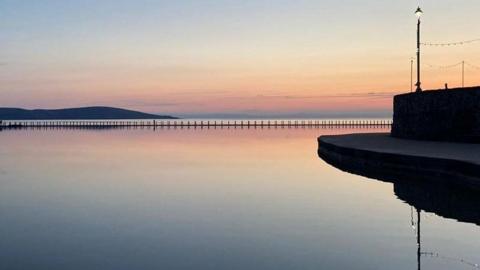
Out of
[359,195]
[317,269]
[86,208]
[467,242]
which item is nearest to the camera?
[317,269]

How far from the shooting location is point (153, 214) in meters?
12.4

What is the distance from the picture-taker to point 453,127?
25953 mm

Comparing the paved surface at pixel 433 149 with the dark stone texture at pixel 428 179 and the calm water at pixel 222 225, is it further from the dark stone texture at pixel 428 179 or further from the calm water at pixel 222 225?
the calm water at pixel 222 225

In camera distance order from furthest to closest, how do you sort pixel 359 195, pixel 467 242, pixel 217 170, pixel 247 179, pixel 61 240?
pixel 217 170
pixel 247 179
pixel 359 195
pixel 61 240
pixel 467 242

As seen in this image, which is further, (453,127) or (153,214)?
(453,127)

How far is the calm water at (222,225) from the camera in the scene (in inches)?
323

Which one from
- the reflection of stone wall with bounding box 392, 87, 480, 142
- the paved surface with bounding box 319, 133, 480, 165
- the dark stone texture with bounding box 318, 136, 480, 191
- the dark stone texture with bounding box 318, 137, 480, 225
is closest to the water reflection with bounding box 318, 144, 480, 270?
the dark stone texture with bounding box 318, 137, 480, 225

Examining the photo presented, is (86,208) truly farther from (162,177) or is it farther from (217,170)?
(217,170)

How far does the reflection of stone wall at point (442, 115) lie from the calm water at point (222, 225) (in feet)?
26.9

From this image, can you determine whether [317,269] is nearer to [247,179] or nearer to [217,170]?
[247,179]

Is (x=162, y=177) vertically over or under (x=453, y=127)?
under

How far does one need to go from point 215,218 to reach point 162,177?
8.76 metres

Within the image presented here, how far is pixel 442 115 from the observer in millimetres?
26750

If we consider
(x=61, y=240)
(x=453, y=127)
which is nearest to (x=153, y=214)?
(x=61, y=240)
